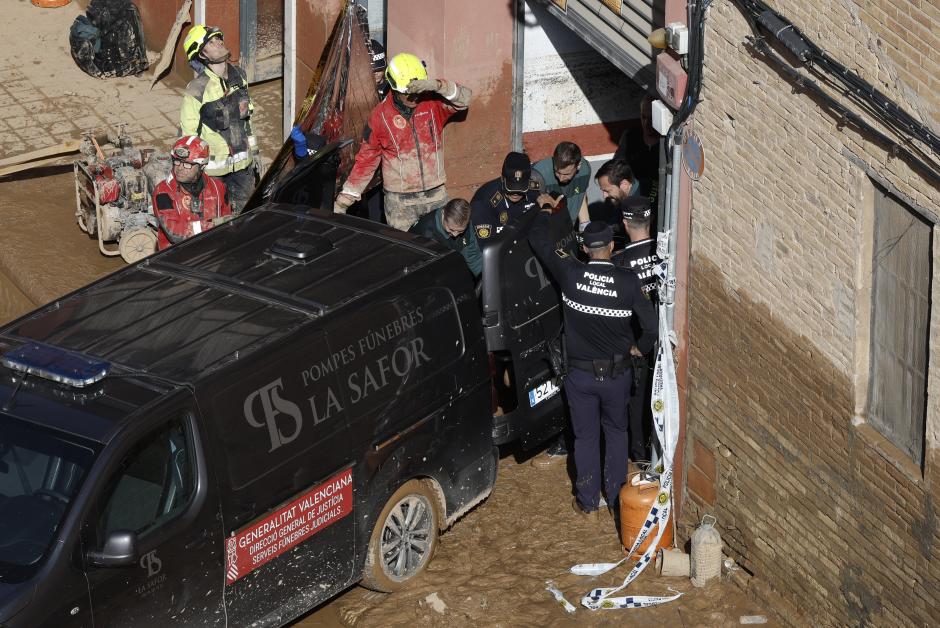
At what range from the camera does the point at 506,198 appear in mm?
10430

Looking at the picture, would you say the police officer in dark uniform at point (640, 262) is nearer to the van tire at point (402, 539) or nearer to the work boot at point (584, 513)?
the work boot at point (584, 513)

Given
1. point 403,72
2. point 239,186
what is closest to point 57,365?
point 403,72

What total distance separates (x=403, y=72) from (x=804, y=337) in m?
4.32

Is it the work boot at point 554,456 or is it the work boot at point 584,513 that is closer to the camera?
the work boot at point 584,513

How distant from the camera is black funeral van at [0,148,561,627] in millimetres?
7125

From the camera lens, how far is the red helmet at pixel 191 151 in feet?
36.1

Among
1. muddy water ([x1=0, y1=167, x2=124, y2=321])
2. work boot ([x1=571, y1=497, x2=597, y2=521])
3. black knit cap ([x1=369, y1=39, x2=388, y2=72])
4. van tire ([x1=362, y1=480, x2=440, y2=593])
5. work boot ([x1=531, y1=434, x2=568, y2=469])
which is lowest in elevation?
work boot ([x1=571, y1=497, x2=597, y2=521])

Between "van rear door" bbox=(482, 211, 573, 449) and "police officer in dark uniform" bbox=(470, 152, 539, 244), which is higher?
"police officer in dark uniform" bbox=(470, 152, 539, 244)

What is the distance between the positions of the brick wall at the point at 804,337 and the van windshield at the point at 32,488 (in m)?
4.04

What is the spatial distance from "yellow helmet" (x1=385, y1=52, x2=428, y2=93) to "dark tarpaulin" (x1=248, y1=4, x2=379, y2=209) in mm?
854

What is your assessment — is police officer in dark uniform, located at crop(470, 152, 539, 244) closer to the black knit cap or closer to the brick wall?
the brick wall

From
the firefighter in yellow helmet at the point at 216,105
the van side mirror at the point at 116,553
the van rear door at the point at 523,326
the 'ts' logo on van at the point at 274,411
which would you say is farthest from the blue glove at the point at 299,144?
the van side mirror at the point at 116,553

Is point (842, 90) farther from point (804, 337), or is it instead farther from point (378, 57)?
point (378, 57)

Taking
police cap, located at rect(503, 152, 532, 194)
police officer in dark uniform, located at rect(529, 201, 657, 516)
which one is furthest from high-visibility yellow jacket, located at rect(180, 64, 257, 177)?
police officer in dark uniform, located at rect(529, 201, 657, 516)
